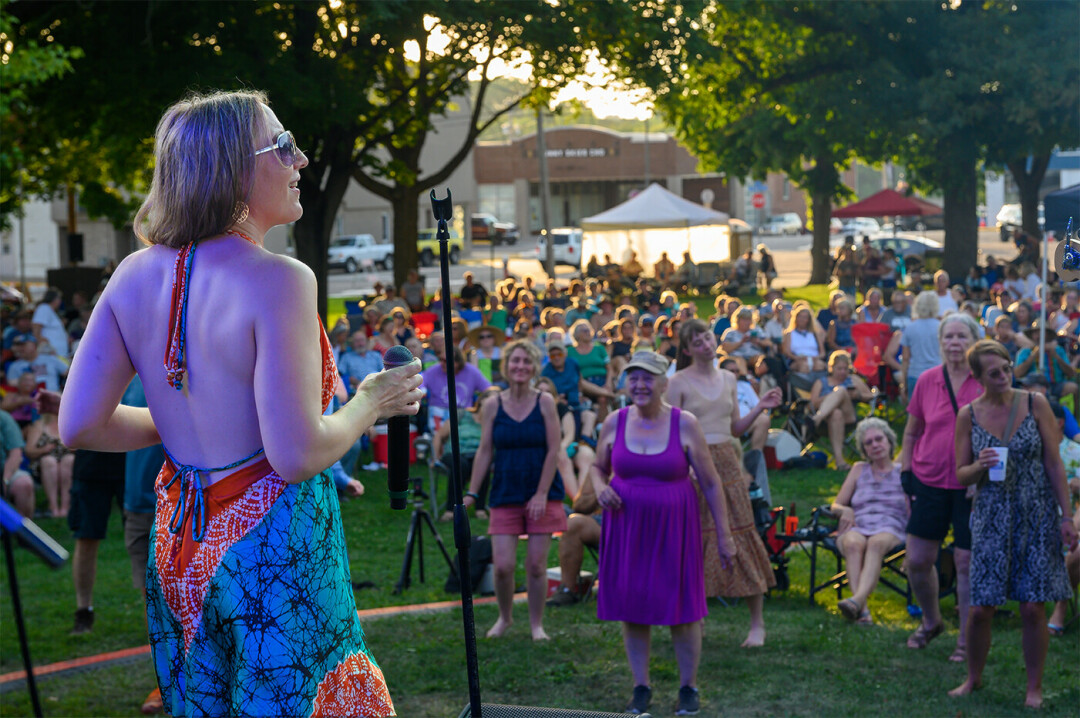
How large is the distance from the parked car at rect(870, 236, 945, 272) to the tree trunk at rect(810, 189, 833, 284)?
2758mm

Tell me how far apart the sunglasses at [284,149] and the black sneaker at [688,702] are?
4408 millimetres

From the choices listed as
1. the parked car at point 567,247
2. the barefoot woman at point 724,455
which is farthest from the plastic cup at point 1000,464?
the parked car at point 567,247

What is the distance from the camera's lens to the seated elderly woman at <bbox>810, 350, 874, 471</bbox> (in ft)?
43.2

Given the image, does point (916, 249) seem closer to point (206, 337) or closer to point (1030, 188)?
point (1030, 188)

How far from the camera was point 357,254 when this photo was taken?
52.8 meters

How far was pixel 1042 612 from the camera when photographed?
18.9 feet

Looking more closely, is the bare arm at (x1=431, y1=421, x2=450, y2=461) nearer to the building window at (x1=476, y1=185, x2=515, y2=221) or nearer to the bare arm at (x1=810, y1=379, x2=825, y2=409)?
the bare arm at (x1=810, y1=379, x2=825, y2=409)

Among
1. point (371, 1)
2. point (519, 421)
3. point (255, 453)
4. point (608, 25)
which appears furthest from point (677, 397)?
point (608, 25)

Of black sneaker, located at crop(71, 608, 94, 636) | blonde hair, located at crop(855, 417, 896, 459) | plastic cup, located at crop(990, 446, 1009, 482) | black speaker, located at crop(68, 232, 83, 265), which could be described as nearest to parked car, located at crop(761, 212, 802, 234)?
black speaker, located at crop(68, 232, 83, 265)

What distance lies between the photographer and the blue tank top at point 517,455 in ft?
24.2

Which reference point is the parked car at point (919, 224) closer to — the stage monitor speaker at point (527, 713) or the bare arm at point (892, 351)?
the bare arm at point (892, 351)

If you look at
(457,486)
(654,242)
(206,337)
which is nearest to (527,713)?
(457,486)

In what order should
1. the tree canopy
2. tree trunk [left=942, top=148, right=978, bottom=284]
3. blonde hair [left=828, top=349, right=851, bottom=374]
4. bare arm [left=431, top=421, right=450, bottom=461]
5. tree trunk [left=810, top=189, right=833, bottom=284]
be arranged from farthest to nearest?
1. tree trunk [left=810, top=189, right=833, bottom=284]
2. tree trunk [left=942, top=148, right=978, bottom=284]
3. the tree canopy
4. blonde hair [left=828, top=349, right=851, bottom=374]
5. bare arm [left=431, top=421, right=450, bottom=461]

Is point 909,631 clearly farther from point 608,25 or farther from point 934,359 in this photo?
point 608,25
